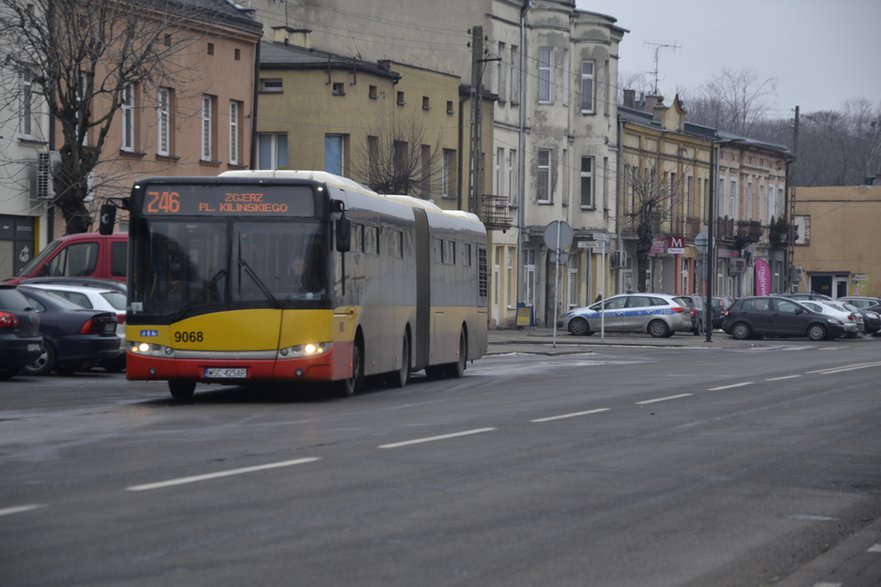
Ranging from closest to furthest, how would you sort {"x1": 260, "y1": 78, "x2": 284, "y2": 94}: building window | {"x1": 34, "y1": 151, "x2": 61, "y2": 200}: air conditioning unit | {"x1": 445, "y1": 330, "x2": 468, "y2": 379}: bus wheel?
{"x1": 445, "y1": 330, "x2": 468, "y2": 379}: bus wheel < {"x1": 34, "y1": 151, "x2": 61, "y2": 200}: air conditioning unit < {"x1": 260, "y1": 78, "x2": 284, "y2": 94}: building window

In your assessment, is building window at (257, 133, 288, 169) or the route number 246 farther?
building window at (257, 133, 288, 169)

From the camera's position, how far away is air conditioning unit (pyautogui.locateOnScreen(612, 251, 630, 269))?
230ft

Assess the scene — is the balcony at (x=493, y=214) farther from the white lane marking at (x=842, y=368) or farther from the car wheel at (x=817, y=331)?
the white lane marking at (x=842, y=368)

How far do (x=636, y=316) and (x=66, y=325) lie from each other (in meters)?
34.6

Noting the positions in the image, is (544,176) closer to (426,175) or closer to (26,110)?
(426,175)

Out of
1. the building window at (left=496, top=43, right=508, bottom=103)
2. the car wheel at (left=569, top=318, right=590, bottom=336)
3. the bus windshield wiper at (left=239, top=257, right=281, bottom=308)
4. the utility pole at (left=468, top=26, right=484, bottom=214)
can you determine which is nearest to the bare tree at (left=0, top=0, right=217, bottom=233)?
the utility pole at (left=468, top=26, right=484, bottom=214)

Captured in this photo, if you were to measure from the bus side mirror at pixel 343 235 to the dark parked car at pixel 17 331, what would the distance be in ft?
18.9

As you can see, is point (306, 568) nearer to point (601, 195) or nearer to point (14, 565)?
point (14, 565)

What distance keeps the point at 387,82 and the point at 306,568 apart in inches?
1953

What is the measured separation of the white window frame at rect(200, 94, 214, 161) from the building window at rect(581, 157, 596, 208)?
27.0m

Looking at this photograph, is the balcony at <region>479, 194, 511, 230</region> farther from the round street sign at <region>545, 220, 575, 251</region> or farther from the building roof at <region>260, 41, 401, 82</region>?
the round street sign at <region>545, 220, 575, 251</region>

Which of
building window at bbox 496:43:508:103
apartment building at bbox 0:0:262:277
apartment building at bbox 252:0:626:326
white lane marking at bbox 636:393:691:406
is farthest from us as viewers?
building window at bbox 496:43:508:103

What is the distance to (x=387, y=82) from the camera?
57250 millimetres

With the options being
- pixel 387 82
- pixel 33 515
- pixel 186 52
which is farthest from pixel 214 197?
pixel 387 82
